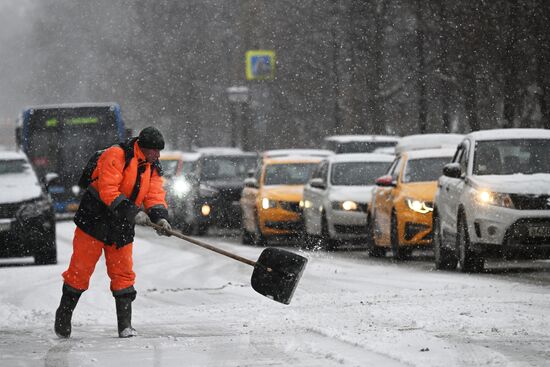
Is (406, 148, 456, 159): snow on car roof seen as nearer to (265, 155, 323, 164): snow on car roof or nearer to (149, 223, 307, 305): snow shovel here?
(265, 155, 323, 164): snow on car roof

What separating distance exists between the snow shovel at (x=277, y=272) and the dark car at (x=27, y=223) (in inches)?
370

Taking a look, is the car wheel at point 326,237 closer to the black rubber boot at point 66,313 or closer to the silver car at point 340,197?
the silver car at point 340,197

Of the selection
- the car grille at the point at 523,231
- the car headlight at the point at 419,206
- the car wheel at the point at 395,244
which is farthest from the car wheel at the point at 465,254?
the car wheel at the point at 395,244

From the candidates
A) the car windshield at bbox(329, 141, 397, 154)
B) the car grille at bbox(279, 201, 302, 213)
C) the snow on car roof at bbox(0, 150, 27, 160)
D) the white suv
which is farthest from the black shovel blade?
the car windshield at bbox(329, 141, 397, 154)

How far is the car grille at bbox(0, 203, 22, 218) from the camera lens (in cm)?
2016

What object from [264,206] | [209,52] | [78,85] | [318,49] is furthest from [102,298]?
[78,85]

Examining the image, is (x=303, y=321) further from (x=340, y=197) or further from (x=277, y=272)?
(x=340, y=197)

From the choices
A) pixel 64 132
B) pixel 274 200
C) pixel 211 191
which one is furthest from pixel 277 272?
pixel 64 132

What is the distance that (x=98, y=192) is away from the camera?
10.8m

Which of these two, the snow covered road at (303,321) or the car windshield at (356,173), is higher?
the snow covered road at (303,321)

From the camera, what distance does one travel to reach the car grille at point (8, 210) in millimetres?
20156

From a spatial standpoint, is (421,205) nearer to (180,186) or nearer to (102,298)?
(102,298)

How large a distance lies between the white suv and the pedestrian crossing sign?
77.3 ft

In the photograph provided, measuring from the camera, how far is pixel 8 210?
20219mm
